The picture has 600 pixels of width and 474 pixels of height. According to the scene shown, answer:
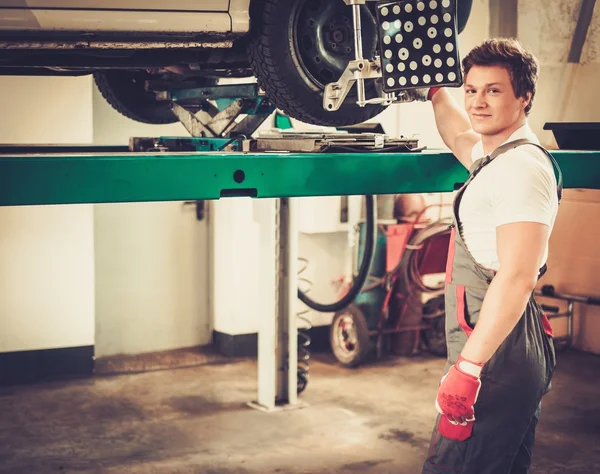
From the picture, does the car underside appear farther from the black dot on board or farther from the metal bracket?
the black dot on board

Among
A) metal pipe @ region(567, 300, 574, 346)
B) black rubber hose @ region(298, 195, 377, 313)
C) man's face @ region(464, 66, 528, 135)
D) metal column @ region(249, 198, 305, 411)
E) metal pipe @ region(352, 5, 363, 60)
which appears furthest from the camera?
metal pipe @ region(567, 300, 574, 346)

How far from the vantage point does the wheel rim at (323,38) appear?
143 inches

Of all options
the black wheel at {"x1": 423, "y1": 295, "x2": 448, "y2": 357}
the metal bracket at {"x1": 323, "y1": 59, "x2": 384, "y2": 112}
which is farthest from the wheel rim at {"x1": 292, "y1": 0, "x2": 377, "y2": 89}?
the black wheel at {"x1": 423, "y1": 295, "x2": 448, "y2": 357}

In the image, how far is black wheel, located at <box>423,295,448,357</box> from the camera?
7.15m

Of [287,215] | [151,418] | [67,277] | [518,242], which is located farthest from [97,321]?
[518,242]

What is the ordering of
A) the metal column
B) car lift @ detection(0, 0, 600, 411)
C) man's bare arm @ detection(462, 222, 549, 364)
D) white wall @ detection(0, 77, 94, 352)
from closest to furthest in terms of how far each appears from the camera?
man's bare arm @ detection(462, 222, 549, 364), car lift @ detection(0, 0, 600, 411), the metal column, white wall @ detection(0, 77, 94, 352)

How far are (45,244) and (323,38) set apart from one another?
10.6 ft

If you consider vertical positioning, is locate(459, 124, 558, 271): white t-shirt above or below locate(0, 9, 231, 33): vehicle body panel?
below

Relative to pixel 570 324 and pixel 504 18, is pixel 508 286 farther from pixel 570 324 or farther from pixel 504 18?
pixel 504 18

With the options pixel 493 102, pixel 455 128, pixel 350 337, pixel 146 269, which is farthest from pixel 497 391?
pixel 146 269

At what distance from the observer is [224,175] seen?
2830mm

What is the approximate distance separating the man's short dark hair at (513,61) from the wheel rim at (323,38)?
101 centimetres

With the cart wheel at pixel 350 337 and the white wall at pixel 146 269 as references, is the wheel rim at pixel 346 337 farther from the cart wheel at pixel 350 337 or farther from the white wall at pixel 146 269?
the white wall at pixel 146 269

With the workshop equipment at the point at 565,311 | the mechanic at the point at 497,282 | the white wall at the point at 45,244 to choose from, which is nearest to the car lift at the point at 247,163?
the mechanic at the point at 497,282
